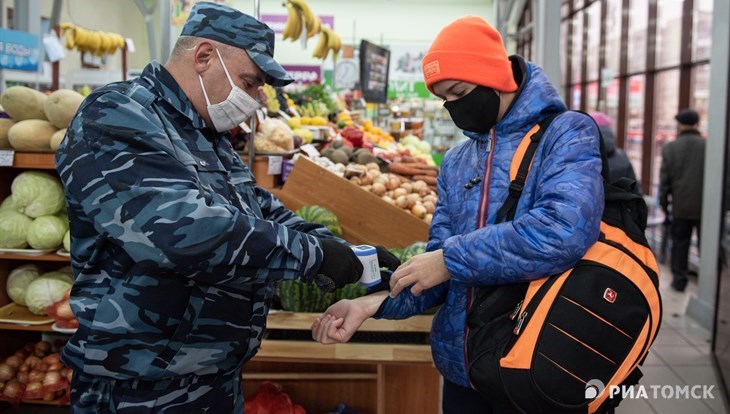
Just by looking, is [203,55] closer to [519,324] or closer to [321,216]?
[519,324]

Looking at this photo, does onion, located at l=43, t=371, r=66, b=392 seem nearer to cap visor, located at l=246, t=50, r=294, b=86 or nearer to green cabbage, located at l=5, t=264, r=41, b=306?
green cabbage, located at l=5, t=264, r=41, b=306

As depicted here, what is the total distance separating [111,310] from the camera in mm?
1472

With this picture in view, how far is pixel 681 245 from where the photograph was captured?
6.94 metres

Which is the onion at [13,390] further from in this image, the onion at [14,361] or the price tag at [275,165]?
the price tag at [275,165]

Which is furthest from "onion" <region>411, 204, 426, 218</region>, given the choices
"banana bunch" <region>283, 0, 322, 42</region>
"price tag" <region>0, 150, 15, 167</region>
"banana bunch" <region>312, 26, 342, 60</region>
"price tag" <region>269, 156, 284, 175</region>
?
"banana bunch" <region>312, 26, 342, 60</region>

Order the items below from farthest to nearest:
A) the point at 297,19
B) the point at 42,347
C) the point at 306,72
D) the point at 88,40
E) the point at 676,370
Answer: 1. the point at 306,72
2. the point at 88,40
3. the point at 297,19
4. the point at 676,370
5. the point at 42,347

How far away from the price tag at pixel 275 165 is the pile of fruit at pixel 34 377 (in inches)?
58.1

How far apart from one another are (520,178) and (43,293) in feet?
8.83

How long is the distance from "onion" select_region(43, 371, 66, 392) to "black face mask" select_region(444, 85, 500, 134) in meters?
2.66

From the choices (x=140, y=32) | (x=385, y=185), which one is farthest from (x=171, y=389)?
(x=140, y=32)

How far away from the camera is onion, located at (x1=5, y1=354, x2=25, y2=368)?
3.36 meters

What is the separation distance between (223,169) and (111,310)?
44 cm

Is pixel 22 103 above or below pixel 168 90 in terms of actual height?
above

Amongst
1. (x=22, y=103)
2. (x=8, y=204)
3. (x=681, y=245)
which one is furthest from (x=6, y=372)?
(x=681, y=245)
